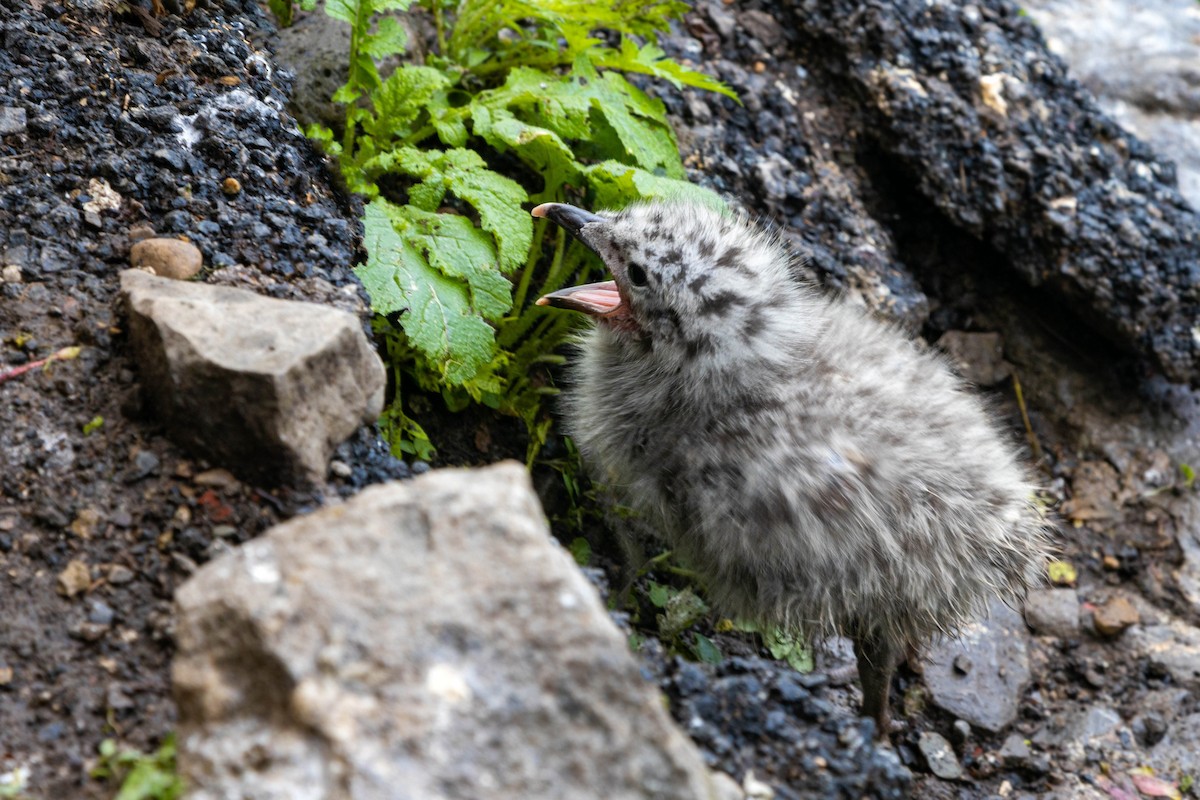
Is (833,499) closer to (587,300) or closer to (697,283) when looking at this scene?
(697,283)

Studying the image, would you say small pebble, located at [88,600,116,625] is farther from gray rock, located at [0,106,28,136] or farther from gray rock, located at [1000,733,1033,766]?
gray rock, located at [1000,733,1033,766]

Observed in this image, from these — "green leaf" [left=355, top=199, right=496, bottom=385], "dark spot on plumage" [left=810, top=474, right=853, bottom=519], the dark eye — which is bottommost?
"green leaf" [left=355, top=199, right=496, bottom=385]

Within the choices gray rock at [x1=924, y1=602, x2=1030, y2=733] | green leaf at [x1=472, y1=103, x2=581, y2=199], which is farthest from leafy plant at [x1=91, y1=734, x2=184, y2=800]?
gray rock at [x1=924, y1=602, x2=1030, y2=733]

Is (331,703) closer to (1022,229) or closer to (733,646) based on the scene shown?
(733,646)

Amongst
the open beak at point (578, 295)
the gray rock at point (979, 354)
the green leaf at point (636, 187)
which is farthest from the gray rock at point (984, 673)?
the green leaf at point (636, 187)

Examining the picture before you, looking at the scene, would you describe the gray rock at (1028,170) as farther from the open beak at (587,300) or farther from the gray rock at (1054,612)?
the open beak at (587,300)

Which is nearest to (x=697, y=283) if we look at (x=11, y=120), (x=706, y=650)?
(x=706, y=650)
